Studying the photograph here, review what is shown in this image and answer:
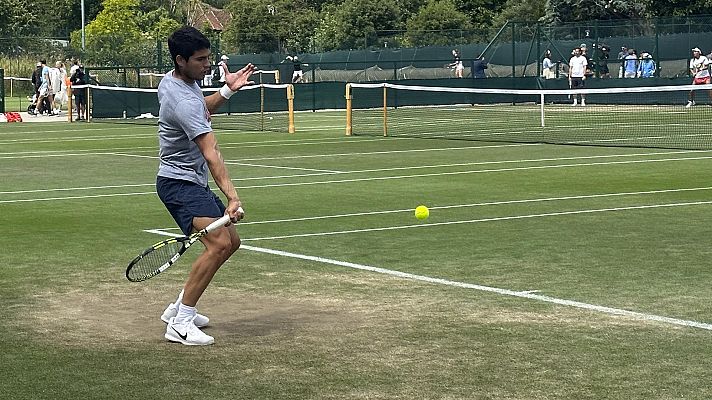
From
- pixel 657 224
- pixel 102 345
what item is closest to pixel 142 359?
pixel 102 345

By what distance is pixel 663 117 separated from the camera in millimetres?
35000

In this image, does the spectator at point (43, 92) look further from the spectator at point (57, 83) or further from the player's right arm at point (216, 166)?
the player's right arm at point (216, 166)

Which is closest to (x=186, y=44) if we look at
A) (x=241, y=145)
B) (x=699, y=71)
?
(x=241, y=145)

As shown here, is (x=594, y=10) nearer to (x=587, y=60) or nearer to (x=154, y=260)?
(x=587, y=60)

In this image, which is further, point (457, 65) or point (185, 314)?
point (457, 65)

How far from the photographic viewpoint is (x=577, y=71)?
42719 mm

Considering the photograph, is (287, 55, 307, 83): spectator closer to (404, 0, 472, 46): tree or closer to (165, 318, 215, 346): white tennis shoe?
(404, 0, 472, 46): tree

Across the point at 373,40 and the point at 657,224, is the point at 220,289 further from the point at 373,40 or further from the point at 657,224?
the point at 373,40

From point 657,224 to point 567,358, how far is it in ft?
19.8

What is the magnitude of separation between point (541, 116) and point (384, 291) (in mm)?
23277

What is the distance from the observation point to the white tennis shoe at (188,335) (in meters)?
7.78

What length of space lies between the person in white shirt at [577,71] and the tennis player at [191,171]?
1389 inches

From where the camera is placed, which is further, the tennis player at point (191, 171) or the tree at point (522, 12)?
the tree at point (522, 12)

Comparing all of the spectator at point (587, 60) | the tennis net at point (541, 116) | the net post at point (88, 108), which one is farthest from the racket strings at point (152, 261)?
the spectator at point (587, 60)
